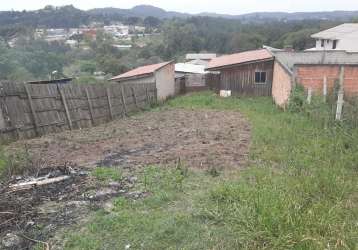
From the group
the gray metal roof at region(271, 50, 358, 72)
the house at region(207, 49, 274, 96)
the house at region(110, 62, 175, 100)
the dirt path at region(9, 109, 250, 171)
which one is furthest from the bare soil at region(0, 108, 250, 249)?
the gray metal roof at region(271, 50, 358, 72)

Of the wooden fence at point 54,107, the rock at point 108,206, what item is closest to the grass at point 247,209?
the rock at point 108,206

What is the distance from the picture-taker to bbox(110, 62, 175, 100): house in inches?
792

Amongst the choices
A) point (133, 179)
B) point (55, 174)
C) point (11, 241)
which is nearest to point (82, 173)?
point (55, 174)

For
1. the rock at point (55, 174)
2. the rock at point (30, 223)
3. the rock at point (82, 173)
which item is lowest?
the rock at point (82, 173)

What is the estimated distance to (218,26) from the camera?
104375mm

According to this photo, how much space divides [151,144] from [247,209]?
16.2 ft

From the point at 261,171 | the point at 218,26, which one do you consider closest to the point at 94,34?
the point at 218,26

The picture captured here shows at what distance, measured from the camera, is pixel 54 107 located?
10.5 m

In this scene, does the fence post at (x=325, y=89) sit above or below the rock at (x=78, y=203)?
below

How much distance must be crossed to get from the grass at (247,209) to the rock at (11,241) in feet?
1.87

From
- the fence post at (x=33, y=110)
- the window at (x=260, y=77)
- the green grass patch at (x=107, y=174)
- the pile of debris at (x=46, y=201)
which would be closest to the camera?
the pile of debris at (x=46, y=201)

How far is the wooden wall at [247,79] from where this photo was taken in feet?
66.1

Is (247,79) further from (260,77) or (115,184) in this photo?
(115,184)

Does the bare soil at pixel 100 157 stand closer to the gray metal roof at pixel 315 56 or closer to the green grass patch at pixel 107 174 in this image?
the green grass patch at pixel 107 174
